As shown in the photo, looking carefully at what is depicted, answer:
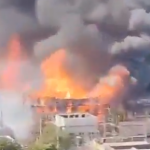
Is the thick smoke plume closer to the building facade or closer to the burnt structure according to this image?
the burnt structure

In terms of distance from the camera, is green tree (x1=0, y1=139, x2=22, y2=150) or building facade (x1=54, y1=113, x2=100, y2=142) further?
building facade (x1=54, y1=113, x2=100, y2=142)

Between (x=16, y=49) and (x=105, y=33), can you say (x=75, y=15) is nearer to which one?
(x=105, y=33)

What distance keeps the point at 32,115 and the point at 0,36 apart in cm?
62

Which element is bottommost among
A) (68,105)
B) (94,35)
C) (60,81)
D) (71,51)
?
(68,105)

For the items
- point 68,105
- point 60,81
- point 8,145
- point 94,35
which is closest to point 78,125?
point 68,105

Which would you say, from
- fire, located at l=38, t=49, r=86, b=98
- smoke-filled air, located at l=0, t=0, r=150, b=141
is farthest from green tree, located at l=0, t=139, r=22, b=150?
fire, located at l=38, t=49, r=86, b=98

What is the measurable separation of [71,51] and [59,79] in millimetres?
225

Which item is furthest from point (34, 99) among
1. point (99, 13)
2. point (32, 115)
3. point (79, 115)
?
point (99, 13)

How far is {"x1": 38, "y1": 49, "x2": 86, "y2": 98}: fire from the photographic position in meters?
3.27

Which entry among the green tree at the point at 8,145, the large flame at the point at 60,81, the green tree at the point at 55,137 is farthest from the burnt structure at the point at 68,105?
the green tree at the point at 8,145

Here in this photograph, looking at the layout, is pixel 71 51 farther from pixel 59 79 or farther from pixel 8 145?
pixel 8 145

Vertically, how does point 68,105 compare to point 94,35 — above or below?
below

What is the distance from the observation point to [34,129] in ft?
10.7

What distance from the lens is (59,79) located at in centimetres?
328
